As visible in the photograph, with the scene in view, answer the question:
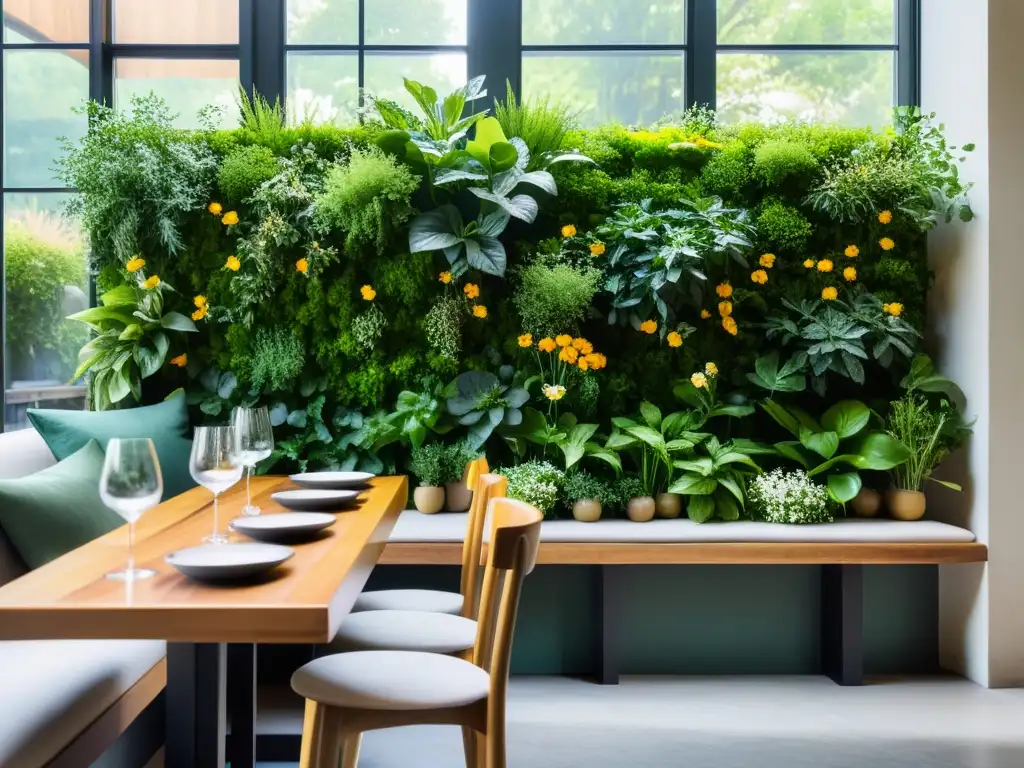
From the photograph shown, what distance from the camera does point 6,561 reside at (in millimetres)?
2490

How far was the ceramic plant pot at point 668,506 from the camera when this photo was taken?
11.5 ft

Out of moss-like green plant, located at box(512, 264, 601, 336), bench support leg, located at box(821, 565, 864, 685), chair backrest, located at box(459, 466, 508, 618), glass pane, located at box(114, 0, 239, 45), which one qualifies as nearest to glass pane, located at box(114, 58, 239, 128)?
glass pane, located at box(114, 0, 239, 45)

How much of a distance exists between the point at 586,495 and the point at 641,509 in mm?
208

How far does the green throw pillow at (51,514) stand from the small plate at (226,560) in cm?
99

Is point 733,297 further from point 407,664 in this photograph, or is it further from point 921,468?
point 407,664

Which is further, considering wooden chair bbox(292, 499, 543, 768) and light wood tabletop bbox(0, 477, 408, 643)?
wooden chair bbox(292, 499, 543, 768)

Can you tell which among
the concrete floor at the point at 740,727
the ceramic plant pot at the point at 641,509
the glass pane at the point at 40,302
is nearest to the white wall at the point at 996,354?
the concrete floor at the point at 740,727

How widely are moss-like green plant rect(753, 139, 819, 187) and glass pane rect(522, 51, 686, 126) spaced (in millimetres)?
592

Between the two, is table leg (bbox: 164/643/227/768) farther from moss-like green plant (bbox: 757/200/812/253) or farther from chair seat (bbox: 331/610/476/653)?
moss-like green plant (bbox: 757/200/812/253)

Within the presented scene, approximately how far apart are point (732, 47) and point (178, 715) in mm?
3586

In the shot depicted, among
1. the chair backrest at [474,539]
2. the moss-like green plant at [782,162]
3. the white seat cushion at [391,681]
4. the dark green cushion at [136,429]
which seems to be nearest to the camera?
the white seat cushion at [391,681]

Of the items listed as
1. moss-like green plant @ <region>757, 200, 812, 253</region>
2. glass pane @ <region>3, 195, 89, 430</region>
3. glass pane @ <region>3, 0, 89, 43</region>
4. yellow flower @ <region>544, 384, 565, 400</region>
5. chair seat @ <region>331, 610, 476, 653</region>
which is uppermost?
glass pane @ <region>3, 0, 89, 43</region>

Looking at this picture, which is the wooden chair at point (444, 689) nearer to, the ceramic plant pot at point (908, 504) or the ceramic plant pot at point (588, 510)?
the ceramic plant pot at point (588, 510)

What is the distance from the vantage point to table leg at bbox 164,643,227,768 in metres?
1.73
